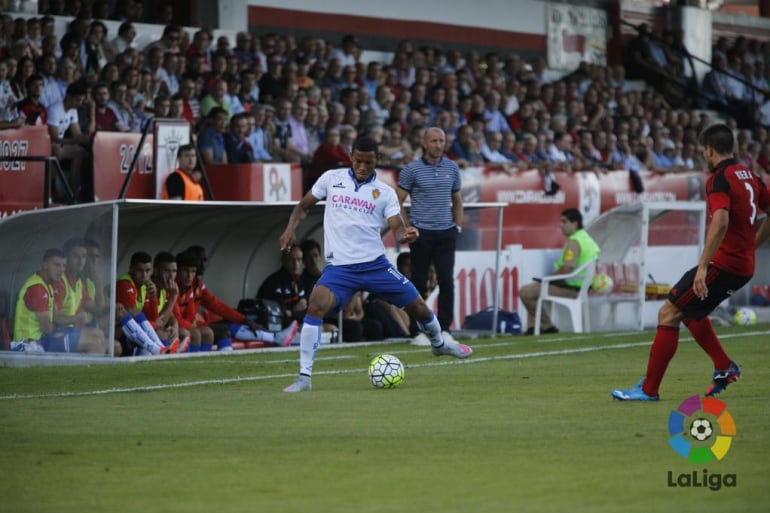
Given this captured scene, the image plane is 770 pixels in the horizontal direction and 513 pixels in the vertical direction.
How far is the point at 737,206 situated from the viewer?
1001cm

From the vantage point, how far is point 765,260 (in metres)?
24.0

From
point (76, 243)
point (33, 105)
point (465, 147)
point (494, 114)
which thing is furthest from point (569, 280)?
point (76, 243)

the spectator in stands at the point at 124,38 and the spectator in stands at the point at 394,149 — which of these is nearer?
the spectator in stands at the point at 124,38

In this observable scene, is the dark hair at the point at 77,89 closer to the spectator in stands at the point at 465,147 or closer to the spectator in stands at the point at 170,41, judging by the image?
the spectator in stands at the point at 170,41

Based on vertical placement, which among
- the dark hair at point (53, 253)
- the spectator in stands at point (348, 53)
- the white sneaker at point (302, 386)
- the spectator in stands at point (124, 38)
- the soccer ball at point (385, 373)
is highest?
the spectator in stands at point (348, 53)

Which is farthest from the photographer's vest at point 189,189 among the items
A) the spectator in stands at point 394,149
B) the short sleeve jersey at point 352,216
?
the short sleeve jersey at point 352,216

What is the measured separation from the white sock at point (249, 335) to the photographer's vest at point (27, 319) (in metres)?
2.57

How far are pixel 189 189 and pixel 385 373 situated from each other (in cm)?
578

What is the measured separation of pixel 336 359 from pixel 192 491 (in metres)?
8.37

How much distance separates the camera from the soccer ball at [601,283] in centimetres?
2041

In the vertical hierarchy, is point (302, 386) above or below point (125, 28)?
below

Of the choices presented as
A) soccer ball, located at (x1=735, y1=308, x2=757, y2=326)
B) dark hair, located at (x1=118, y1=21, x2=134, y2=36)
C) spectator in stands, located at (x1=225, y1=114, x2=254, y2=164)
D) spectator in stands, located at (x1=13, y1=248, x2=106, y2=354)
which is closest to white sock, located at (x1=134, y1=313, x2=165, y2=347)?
spectator in stands, located at (x1=13, y1=248, x2=106, y2=354)

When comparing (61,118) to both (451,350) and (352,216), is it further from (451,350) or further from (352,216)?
(352,216)

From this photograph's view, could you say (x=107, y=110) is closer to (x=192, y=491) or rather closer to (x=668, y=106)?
(x=192, y=491)
